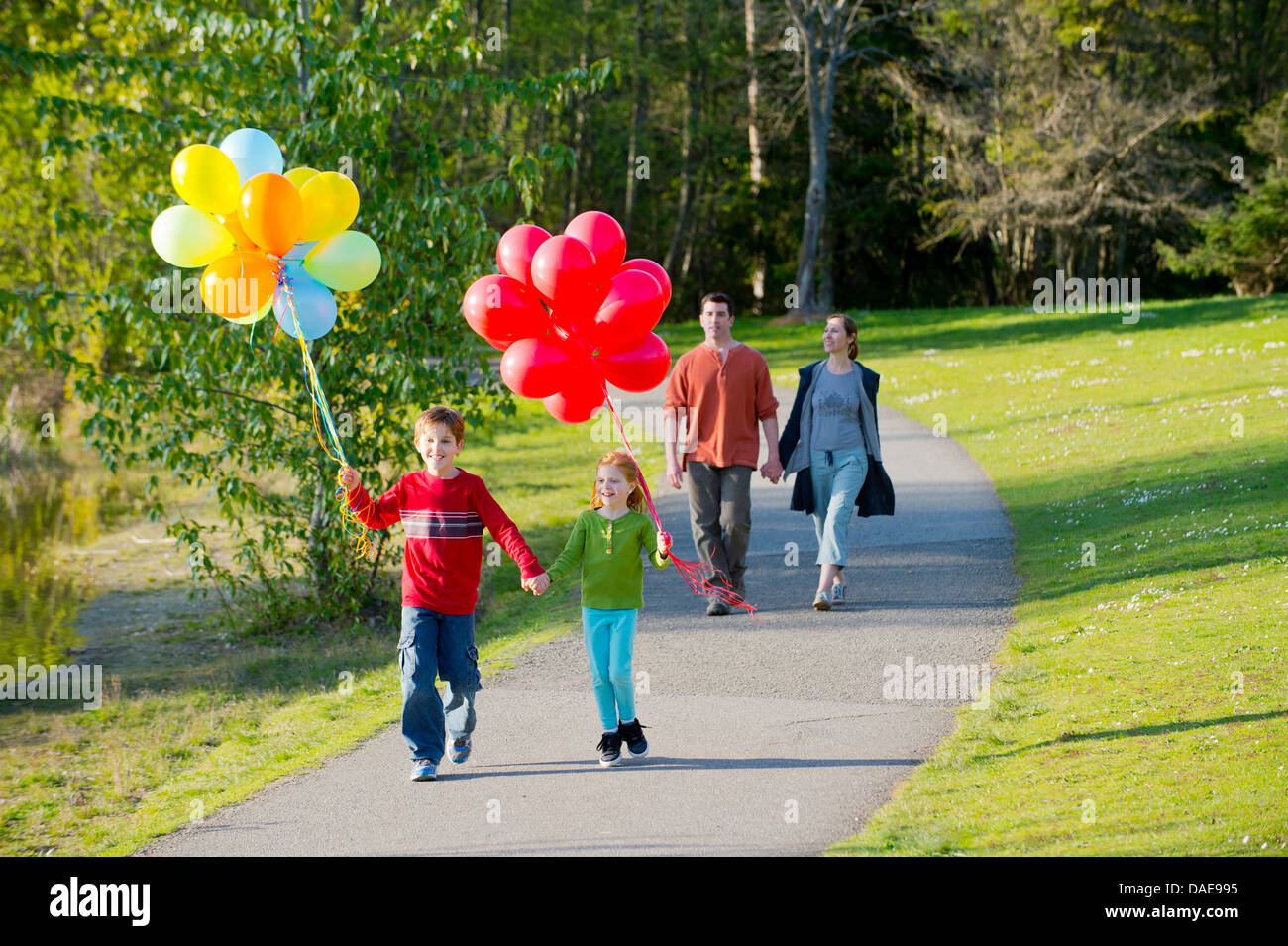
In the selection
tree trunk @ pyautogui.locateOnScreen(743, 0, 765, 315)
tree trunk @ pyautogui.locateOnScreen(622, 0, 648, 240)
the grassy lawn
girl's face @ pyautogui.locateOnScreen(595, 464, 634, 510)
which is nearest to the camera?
girl's face @ pyautogui.locateOnScreen(595, 464, 634, 510)

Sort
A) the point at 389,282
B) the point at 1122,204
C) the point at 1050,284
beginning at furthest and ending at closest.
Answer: the point at 1050,284 → the point at 1122,204 → the point at 389,282

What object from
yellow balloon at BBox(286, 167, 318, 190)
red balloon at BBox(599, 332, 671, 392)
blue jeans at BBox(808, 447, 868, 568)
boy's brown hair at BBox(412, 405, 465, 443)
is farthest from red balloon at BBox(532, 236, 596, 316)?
blue jeans at BBox(808, 447, 868, 568)

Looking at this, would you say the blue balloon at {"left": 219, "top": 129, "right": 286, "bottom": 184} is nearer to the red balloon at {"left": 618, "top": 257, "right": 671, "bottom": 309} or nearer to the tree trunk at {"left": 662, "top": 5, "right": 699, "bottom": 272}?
the red balloon at {"left": 618, "top": 257, "right": 671, "bottom": 309}

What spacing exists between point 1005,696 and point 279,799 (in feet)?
12.9

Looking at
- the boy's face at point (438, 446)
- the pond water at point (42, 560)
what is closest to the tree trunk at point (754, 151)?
the pond water at point (42, 560)

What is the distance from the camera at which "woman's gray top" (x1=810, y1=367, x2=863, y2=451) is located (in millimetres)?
8773

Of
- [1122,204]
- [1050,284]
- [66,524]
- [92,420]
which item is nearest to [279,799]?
[92,420]

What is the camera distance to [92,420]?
9.43 metres

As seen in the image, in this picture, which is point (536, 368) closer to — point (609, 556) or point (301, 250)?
point (609, 556)

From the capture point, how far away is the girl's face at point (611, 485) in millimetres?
6168

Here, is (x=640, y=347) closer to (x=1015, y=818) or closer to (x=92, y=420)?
(x=1015, y=818)

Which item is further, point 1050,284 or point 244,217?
point 1050,284

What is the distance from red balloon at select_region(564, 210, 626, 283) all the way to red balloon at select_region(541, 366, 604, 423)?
532 mm

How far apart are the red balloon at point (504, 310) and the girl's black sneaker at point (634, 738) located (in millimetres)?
2115
